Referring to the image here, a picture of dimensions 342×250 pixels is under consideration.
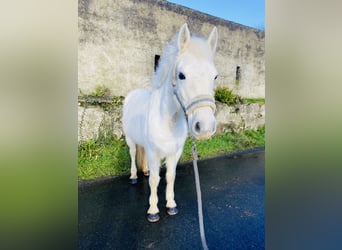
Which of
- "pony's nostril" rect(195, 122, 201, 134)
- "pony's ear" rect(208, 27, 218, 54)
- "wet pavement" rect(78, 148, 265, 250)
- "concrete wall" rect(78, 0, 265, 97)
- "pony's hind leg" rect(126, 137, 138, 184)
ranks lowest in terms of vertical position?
"wet pavement" rect(78, 148, 265, 250)

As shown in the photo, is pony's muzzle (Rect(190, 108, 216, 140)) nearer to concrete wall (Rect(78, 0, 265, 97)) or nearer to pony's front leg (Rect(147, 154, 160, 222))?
pony's front leg (Rect(147, 154, 160, 222))

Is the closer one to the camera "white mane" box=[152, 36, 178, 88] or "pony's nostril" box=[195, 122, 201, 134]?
"pony's nostril" box=[195, 122, 201, 134]

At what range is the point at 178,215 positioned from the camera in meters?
1.67

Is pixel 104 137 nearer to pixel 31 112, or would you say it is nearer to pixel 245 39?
pixel 31 112

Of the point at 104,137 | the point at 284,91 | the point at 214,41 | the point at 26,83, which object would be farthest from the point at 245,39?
the point at 26,83

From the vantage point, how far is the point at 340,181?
0.58 m

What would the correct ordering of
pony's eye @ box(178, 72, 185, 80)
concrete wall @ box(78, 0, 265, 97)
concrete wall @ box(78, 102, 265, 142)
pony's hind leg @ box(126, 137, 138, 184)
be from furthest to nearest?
concrete wall @ box(78, 0, 265, 97) → concrete wall @ box(78, 102, 265, 142) → pony's hind leg @ box(126, 137, 138, 184) → pony's eye @ box(178, 72, 185, 80)

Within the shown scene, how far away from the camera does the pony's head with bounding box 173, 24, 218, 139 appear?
95 centimetres

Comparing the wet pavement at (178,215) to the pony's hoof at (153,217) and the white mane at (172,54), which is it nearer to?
the pony's hoof at (153,217)

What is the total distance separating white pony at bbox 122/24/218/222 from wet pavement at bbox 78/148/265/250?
0.46 ft

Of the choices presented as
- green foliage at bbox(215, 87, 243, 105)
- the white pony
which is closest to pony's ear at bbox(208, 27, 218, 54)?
the white pony

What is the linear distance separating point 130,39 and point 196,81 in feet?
11.6

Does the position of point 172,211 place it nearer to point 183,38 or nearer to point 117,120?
point 183,38

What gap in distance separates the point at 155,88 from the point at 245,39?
525cm
